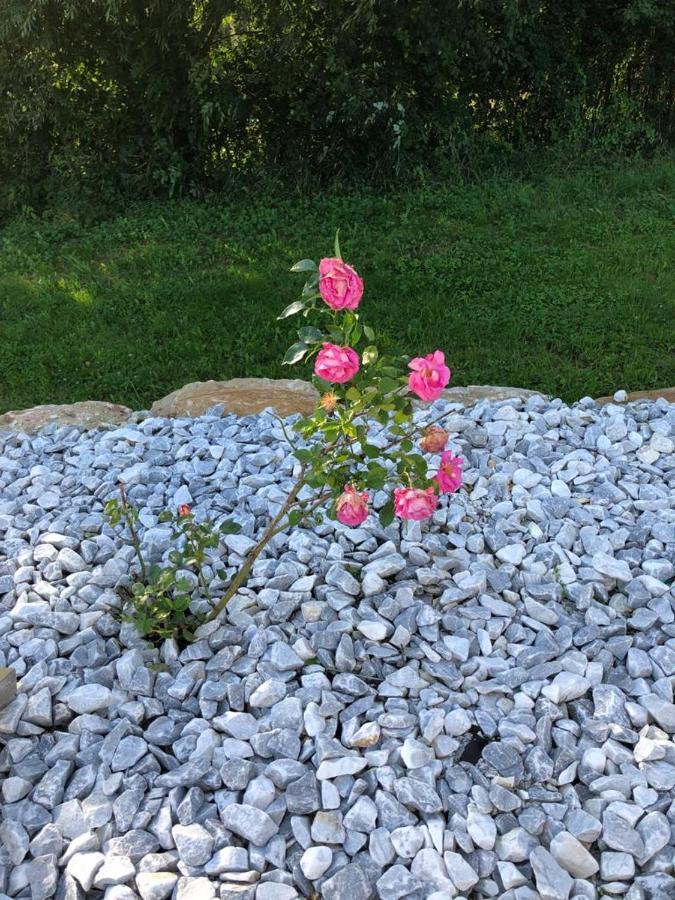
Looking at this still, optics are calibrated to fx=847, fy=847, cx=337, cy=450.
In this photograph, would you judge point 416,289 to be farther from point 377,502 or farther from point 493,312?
point 377,502

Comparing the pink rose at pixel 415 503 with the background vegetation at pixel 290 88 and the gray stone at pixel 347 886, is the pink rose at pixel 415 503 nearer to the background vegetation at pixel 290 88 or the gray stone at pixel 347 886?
the gray stone at pixel 347 886

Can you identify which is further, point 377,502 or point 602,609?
point 377,502

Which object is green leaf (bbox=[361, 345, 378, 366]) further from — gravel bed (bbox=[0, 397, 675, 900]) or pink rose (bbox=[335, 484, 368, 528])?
gravel bed (bbox=[0, 397, 675, 900])

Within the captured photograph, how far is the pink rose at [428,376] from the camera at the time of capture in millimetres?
1684

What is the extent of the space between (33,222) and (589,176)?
13.8 feet

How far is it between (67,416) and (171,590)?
143 cm

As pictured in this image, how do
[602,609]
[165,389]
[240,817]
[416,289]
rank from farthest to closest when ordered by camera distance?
1. [416,289]
2. [165,389]
3. [602,609]
4. [240,817]

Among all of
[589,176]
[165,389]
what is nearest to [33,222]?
[165,389]

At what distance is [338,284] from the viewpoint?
1.70 m

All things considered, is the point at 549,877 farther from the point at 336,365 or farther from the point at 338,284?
the point at 338,284

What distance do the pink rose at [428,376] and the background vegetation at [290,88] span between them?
4.58 m

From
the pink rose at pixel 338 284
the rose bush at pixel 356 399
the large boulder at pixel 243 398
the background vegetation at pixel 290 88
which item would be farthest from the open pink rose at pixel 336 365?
the background vegetation at pixel 290 88

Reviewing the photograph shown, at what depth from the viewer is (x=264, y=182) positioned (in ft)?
21.2

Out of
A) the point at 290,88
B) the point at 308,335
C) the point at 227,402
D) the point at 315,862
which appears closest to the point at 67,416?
the point at 227,402
